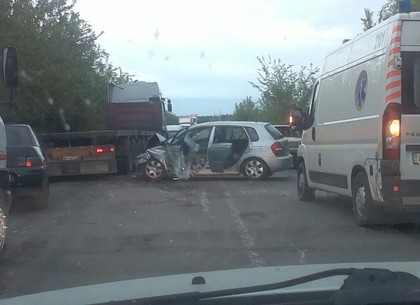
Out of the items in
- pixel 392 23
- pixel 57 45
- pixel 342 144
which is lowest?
pixel 342 144

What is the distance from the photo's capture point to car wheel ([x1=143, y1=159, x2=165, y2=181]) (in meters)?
18.9

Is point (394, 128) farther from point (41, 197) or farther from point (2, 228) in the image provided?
point (41, 197)

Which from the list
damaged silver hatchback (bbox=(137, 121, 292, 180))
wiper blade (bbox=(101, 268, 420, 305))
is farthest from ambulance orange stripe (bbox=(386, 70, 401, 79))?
damaged silver hatchback (bbox=(137, 121, 292, 180))

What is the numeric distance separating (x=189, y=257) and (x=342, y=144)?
12.1 ft

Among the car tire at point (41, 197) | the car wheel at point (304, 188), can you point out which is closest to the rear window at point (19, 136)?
the car tire at point (41, 197)

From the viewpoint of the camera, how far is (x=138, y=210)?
13.0m

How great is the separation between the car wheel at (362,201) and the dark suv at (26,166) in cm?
548

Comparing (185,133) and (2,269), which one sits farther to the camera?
(185,133)

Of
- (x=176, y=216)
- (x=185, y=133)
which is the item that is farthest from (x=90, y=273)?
(x=185, y=133)

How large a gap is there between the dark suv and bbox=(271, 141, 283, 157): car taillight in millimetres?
6945

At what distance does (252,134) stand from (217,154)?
108cm

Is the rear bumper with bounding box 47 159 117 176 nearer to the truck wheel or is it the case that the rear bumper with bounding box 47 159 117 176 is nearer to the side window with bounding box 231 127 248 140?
the side window with bounding box 231 127 248 140

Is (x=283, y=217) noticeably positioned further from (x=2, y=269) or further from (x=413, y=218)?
(x=2, y=269)

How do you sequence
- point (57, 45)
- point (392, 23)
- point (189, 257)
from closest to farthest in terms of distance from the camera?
point (189, 257) → point (392, 23) → point (57, 45)
